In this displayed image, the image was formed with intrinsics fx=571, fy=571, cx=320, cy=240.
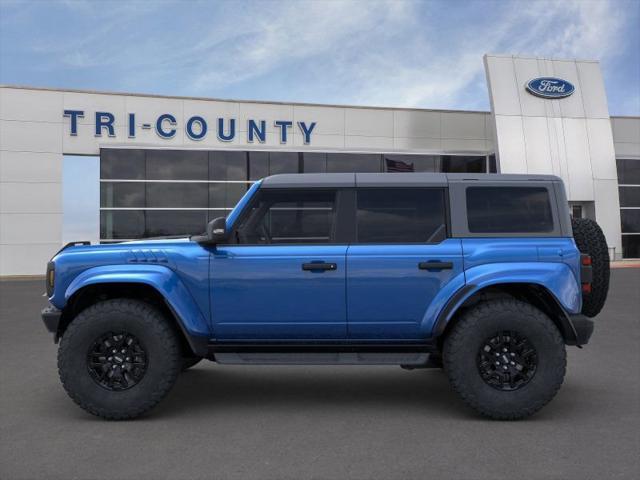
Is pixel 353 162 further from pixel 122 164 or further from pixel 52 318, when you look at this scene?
pixel 52 318

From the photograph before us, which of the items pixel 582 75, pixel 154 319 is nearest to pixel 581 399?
pixel 154 319

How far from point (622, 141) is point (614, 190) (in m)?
3.95

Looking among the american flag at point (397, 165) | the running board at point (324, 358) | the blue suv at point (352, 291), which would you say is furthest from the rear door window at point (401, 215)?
the american flag at point (397, 165)

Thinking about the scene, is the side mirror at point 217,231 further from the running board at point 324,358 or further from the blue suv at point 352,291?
the running board at point 324,358

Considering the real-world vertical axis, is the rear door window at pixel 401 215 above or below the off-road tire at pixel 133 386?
above

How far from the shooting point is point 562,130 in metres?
25.4

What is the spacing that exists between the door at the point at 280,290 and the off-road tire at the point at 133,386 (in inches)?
18.0

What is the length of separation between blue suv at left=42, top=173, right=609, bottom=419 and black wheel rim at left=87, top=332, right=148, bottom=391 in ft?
0.03

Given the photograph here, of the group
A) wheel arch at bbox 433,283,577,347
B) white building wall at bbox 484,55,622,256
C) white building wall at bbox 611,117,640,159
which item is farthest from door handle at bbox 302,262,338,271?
white building wall at bbox 611,117,640,159

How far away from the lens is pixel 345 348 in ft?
15.1

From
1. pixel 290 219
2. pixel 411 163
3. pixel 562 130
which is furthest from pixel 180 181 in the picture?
pixel 290 219

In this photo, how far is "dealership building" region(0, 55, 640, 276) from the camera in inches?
917

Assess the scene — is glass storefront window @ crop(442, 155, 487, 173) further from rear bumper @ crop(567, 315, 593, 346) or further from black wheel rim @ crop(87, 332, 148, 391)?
black wheel rim @ crop(87, 332, 148, 391)

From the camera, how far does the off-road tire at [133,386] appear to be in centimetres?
440
